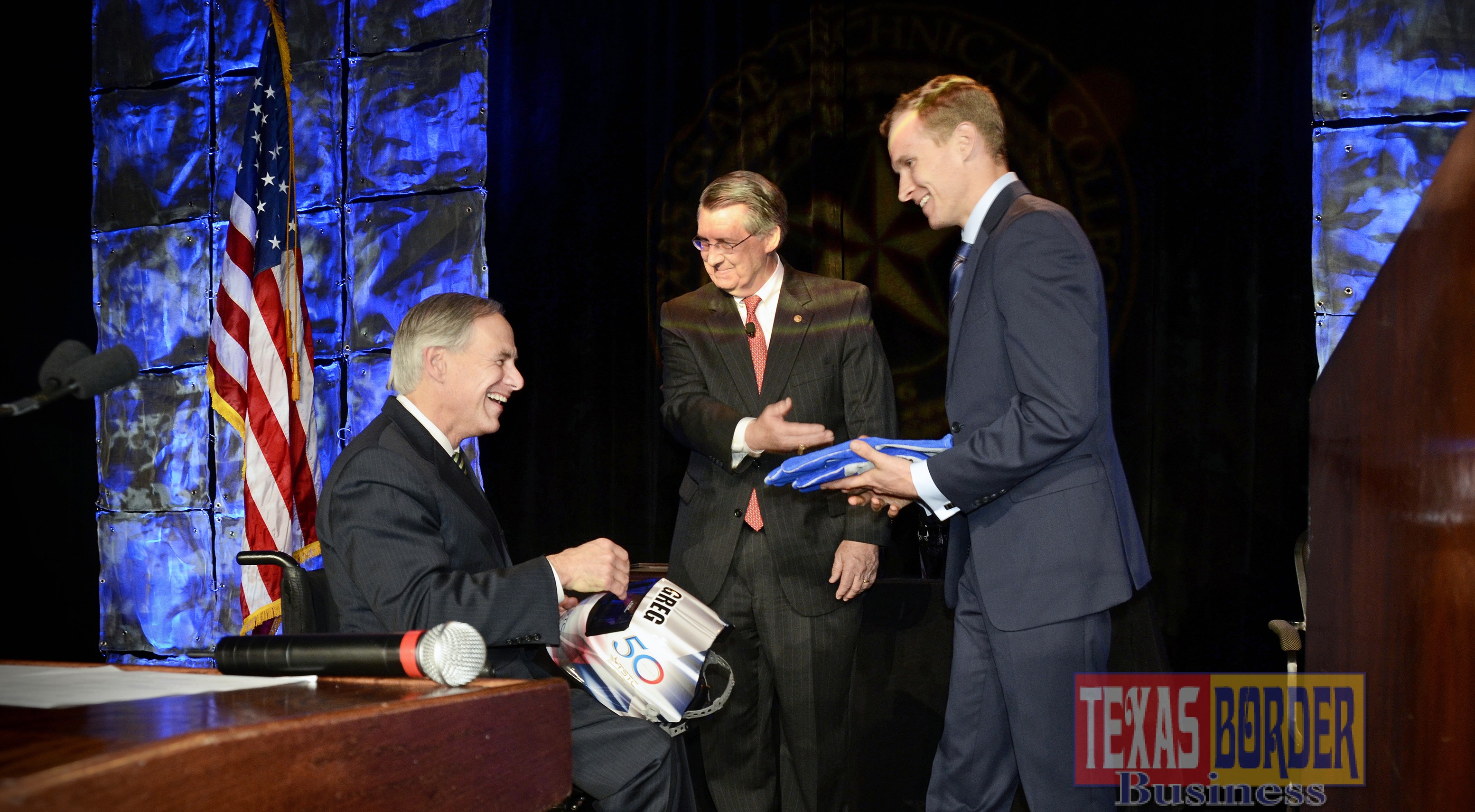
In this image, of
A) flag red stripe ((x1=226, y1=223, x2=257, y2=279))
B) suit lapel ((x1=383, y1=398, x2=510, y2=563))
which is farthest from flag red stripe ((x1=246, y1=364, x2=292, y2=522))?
suit lapel ((x1=383, y1=398, x2=510, y2=563))

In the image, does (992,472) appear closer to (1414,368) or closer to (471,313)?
(1414,368)

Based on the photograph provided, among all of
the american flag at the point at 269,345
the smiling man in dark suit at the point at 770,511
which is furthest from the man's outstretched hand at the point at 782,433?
the american flag at the point at 269,345

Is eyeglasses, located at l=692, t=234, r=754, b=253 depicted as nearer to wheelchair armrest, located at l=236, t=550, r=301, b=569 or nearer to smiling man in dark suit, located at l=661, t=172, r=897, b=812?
smiling man in dark suit, located at l=661, t=172, r=897, b=812

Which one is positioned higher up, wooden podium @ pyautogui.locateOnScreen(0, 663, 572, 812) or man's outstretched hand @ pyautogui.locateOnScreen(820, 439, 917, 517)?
man's outstretched hand @ pyautogui.locateOnScreen(820, 439, 917, 517)

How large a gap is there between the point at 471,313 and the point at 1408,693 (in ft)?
5.66

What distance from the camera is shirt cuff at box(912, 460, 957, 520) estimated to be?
76.4 inches

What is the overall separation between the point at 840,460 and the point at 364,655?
3.87 ft

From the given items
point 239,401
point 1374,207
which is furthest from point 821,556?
point 239,401

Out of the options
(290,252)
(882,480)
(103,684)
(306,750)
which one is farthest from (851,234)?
(306,750)

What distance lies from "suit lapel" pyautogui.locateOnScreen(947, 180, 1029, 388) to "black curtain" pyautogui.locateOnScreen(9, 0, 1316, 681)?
1.71 metres

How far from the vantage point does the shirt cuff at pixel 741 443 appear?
2615 millimetres

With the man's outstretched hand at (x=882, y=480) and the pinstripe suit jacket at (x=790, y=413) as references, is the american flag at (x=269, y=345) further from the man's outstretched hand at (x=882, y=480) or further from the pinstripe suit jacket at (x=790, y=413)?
the man's outstretched hand at (x=882, y=480)

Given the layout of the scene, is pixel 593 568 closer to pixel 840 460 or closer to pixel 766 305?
A: pixel 840 460

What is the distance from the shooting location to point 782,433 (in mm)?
2447
